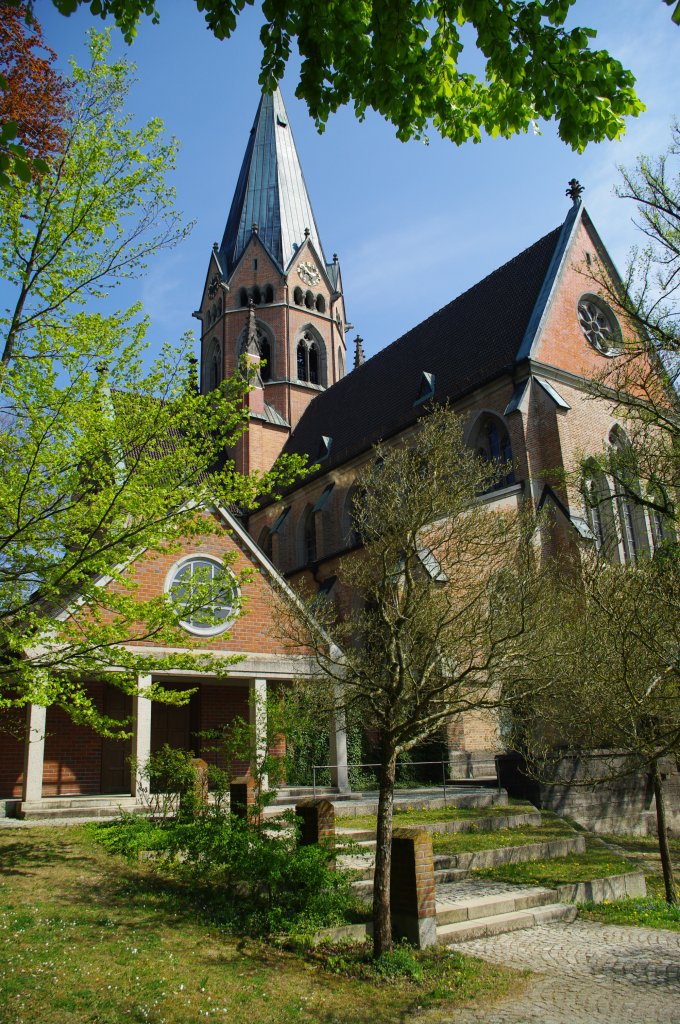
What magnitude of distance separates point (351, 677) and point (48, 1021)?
156 inches

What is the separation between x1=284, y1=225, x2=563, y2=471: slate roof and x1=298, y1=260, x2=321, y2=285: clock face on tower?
28.4ft

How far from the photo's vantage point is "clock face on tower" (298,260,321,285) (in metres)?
40.4

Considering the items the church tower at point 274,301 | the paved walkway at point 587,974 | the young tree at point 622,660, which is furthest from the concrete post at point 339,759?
the church tower at point 274,301

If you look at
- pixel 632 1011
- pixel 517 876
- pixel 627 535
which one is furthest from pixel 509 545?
pixel 627 535

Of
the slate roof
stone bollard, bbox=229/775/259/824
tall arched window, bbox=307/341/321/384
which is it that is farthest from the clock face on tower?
stone bollard, bbox=229/775/259/824

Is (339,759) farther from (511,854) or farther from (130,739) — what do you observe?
(511,854)

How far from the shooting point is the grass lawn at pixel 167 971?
5.30 metres

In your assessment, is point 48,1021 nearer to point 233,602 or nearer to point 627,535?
point 233,602

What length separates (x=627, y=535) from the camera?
73.4ft

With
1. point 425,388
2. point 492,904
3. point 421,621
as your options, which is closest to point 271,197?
point 425,388

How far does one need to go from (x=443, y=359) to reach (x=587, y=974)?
22325mm

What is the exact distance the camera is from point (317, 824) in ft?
28.2

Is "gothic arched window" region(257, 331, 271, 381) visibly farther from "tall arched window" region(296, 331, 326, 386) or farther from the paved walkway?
the paved walkway

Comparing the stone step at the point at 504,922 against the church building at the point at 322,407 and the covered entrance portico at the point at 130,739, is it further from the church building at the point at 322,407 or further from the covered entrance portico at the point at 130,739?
the covered entrance portico at the point at 130,739
